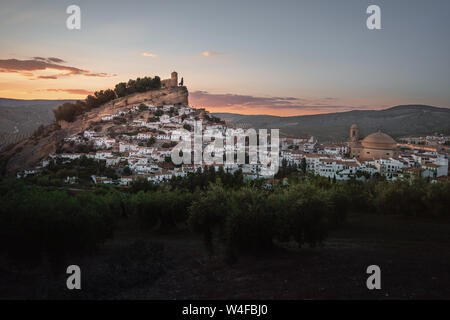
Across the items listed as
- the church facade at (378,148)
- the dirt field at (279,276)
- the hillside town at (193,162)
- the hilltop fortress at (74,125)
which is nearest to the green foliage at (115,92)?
the hilltop fortress at (74,125)

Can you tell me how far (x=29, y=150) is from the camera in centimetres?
6262

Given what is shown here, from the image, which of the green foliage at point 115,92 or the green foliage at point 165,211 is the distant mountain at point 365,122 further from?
the green foliage at point 165,211

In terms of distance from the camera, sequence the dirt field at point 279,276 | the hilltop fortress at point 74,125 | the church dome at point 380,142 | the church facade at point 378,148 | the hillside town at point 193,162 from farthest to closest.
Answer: the hilltop fortress at point 74,125, the church dome at point 380,142, the church facade at point 378,148, the hillside town at point 193,162, the dirt field at point 279,276

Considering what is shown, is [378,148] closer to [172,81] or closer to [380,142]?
[380,142]

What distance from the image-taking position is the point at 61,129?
2955 inches

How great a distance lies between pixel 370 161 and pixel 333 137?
174 feet

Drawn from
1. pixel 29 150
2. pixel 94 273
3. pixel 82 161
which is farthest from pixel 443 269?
pixel 29 150

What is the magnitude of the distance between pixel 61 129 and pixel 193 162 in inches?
1643

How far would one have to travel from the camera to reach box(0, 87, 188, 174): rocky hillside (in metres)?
58.6

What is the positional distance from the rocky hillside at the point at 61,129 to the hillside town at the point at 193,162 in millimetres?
2358

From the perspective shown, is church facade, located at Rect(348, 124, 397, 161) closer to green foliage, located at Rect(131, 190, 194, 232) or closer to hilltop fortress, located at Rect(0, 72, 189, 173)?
green foliage, located at Rect(131, 190, 194, 232)

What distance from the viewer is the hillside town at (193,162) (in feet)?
134

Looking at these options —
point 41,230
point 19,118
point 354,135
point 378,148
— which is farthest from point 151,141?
point 19,118
